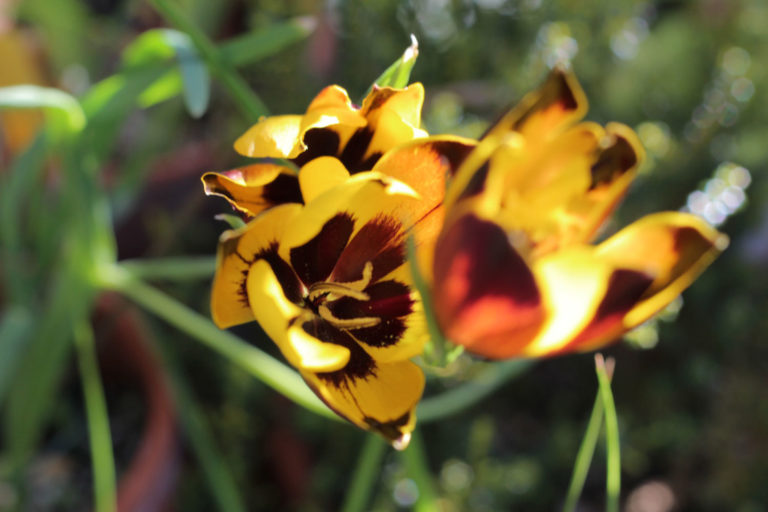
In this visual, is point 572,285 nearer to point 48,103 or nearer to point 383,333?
point 383,333

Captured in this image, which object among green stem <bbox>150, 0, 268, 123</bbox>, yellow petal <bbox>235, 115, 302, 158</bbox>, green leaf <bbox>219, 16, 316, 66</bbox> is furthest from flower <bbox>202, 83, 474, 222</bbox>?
green leaf <bbox>219, 16, 316, 66</bbox>

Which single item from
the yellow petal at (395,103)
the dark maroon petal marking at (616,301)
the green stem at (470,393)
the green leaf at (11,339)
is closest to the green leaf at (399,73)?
the yellow petal at (395,103)

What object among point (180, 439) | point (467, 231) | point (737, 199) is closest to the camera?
point (467, 231)

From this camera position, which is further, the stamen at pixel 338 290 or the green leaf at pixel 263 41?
the green leaf at pixel 263 41

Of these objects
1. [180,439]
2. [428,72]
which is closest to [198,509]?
[180,439]

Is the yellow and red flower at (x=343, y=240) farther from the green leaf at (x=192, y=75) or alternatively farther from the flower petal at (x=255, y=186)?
the green leaf at (x=192, y=75)

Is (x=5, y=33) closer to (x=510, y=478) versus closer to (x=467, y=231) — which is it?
(x=510, y=478)
